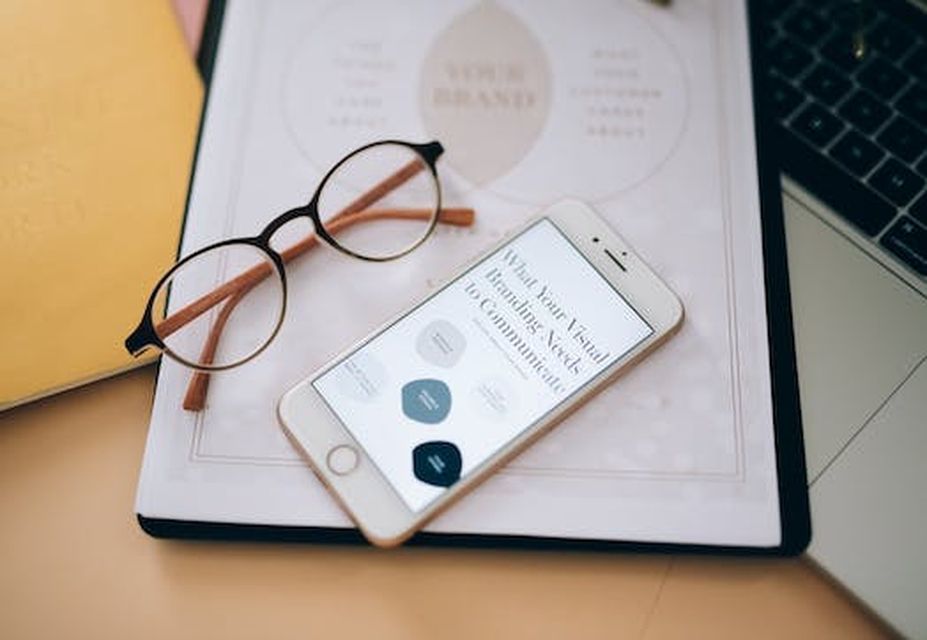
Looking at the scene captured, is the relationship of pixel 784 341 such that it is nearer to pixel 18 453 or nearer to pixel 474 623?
pixel 474 623

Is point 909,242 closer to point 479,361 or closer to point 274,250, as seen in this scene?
point 479,361

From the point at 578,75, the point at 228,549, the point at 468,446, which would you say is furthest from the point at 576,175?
the point at 228,549

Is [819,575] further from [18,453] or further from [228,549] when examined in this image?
[18,453]

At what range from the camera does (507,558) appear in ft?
1.51

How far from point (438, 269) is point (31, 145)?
24cm

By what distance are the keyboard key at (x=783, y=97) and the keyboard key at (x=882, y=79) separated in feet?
0.12

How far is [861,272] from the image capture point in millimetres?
503

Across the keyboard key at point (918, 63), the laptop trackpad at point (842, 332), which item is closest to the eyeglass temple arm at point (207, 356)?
the laptop trackpad at point (842, 332)

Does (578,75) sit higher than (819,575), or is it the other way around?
(578,75)

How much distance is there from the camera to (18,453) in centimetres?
48

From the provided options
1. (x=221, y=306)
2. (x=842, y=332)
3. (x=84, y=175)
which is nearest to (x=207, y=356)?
(x=221, y=306)

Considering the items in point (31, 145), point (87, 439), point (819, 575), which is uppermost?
point (31, 145)

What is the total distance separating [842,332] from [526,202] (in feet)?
0.62

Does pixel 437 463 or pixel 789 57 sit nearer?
pixel 437 463
